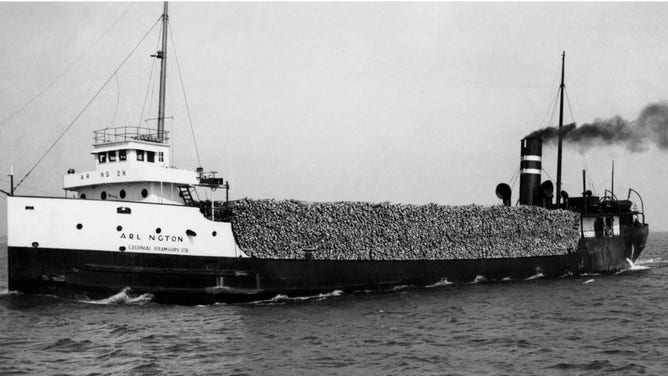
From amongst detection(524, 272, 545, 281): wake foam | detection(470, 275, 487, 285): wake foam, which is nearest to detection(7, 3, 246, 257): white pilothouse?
detection(470, 275, 487, 285): wake foam

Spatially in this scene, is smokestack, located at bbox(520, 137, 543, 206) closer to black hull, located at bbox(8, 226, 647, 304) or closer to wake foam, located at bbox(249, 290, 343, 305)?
black hull, located at bbox(8, 226, 647, 304)

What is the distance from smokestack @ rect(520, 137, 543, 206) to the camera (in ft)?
117

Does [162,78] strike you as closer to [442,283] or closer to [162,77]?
[162,77]

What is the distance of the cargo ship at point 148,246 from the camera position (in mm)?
21406

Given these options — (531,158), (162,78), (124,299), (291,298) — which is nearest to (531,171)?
(531,158)

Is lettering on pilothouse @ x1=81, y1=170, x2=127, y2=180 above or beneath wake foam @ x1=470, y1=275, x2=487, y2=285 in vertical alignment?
above

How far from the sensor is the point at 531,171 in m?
35.8

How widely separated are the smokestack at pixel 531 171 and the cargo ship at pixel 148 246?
10.8 meters

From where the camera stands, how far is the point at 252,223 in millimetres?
23875

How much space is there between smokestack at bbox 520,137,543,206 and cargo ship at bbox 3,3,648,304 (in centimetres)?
1081

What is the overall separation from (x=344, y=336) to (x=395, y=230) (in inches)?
442

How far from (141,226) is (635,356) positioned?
15399mm

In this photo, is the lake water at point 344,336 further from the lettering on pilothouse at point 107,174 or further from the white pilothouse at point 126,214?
the lettering on pilothouse at point 107,174

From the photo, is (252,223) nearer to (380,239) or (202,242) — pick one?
(202,242)
